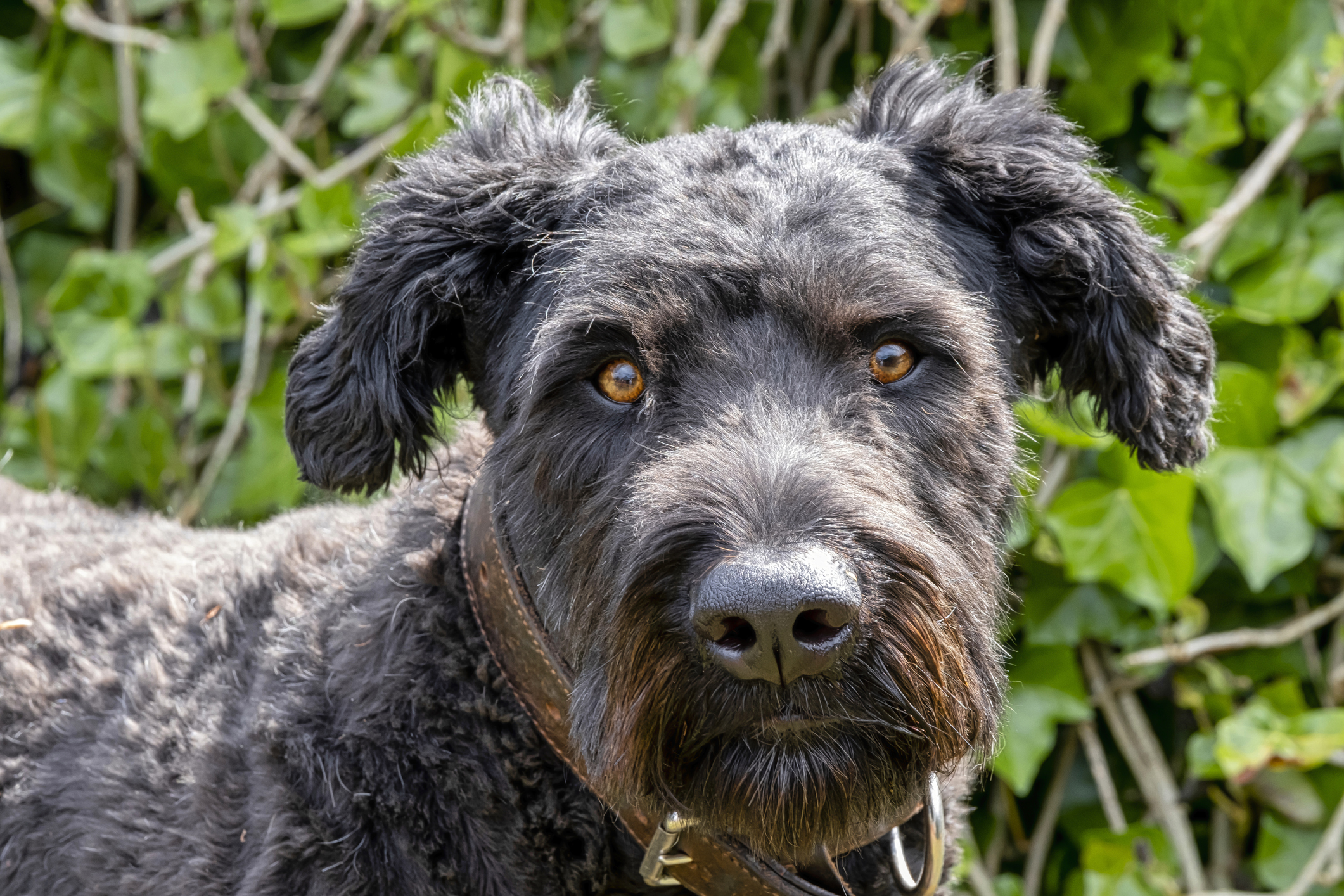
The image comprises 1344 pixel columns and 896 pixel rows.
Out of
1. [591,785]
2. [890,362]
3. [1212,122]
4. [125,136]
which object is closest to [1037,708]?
[1212,122]

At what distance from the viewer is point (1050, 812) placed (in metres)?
4.11

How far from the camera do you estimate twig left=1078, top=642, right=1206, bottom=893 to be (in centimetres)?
393

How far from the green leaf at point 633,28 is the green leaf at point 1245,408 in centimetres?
220

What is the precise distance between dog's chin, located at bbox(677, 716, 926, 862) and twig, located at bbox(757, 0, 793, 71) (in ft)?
10.3

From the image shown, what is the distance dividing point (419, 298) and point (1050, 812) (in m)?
2.87

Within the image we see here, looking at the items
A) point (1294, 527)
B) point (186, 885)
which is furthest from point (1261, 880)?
point (186, 885)

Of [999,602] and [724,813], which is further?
[999,602]

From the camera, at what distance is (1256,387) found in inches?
145

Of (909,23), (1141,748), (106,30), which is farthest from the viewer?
(106,30)

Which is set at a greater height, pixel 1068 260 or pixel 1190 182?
pixel 1068 260

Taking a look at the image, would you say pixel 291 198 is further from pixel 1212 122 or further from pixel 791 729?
pixel 791 729

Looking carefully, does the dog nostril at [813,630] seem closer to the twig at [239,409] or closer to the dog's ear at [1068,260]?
the dog's ear at [1068,260]

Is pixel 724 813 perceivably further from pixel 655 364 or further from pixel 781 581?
pixel 655 364

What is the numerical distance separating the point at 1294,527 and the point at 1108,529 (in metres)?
0.51
